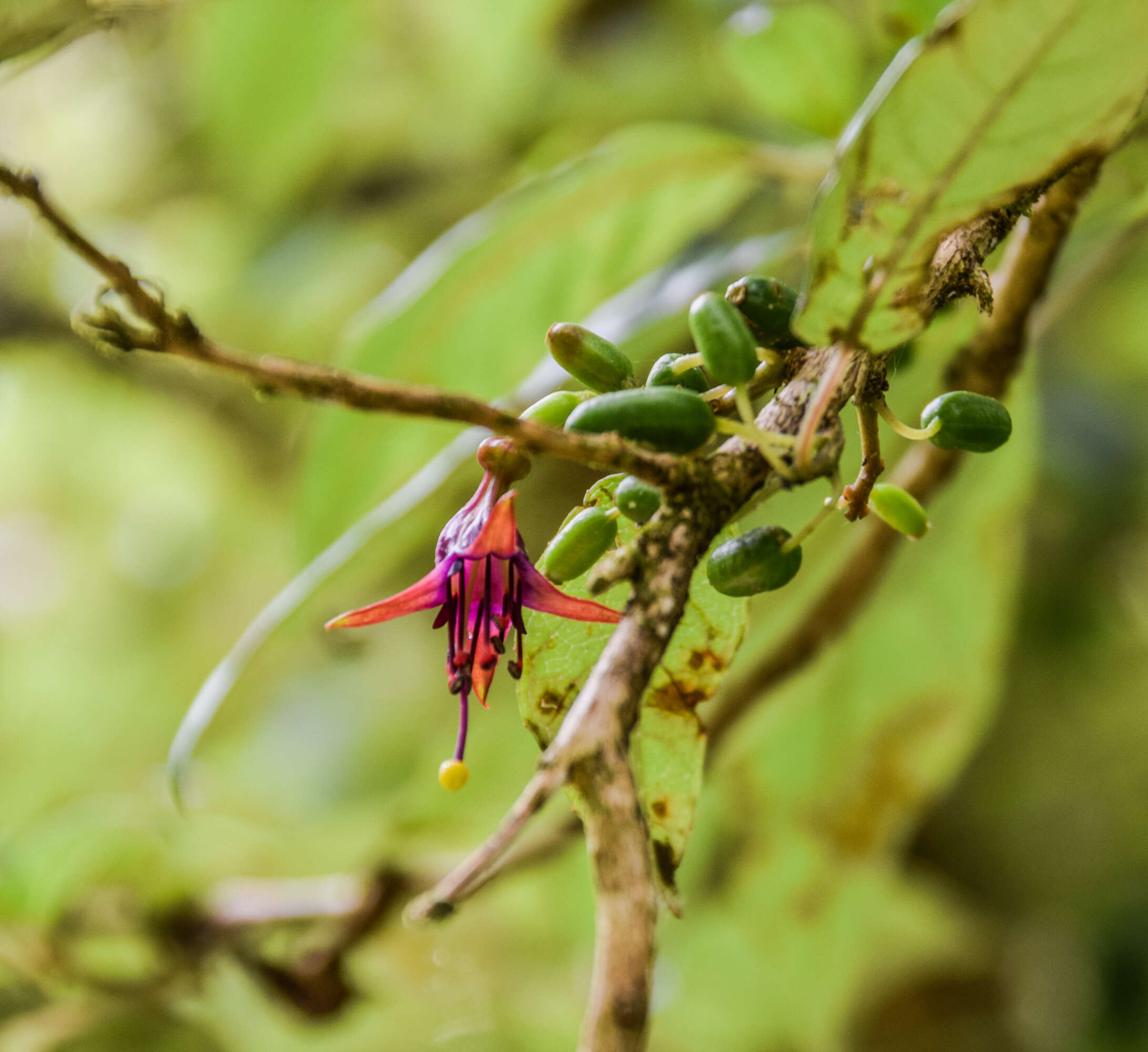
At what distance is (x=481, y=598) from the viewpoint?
28 cm

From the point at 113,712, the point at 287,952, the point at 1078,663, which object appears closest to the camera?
the point at 287,952

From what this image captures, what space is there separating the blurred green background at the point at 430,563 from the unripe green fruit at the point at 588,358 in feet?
0.54

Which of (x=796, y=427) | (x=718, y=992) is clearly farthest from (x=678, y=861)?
(x=718, y=992)

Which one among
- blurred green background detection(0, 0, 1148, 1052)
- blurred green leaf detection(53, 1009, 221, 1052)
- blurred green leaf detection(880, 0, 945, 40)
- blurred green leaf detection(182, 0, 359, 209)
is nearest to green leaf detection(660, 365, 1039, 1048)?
blurred green background detection(0, 0, 1148, 1052)

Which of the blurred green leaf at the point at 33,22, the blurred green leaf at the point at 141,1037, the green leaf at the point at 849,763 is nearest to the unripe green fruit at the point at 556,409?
the blurred green leaf at the point at 33,22

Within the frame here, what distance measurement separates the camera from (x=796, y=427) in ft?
0.79

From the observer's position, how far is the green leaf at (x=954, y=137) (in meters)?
0.25

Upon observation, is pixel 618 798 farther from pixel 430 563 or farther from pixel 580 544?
pixel 430 563

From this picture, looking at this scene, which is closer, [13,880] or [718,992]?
[13,880]

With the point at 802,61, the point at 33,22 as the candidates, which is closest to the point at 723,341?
the point at 33,22

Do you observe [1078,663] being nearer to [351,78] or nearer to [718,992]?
[718,992]

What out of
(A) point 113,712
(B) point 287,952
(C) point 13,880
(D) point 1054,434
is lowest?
(D) point 1054,434

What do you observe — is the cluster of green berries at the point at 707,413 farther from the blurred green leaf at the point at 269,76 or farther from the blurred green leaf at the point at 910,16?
the blurred green leaf at the point at 269,76

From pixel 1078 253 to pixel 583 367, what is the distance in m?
0.48
